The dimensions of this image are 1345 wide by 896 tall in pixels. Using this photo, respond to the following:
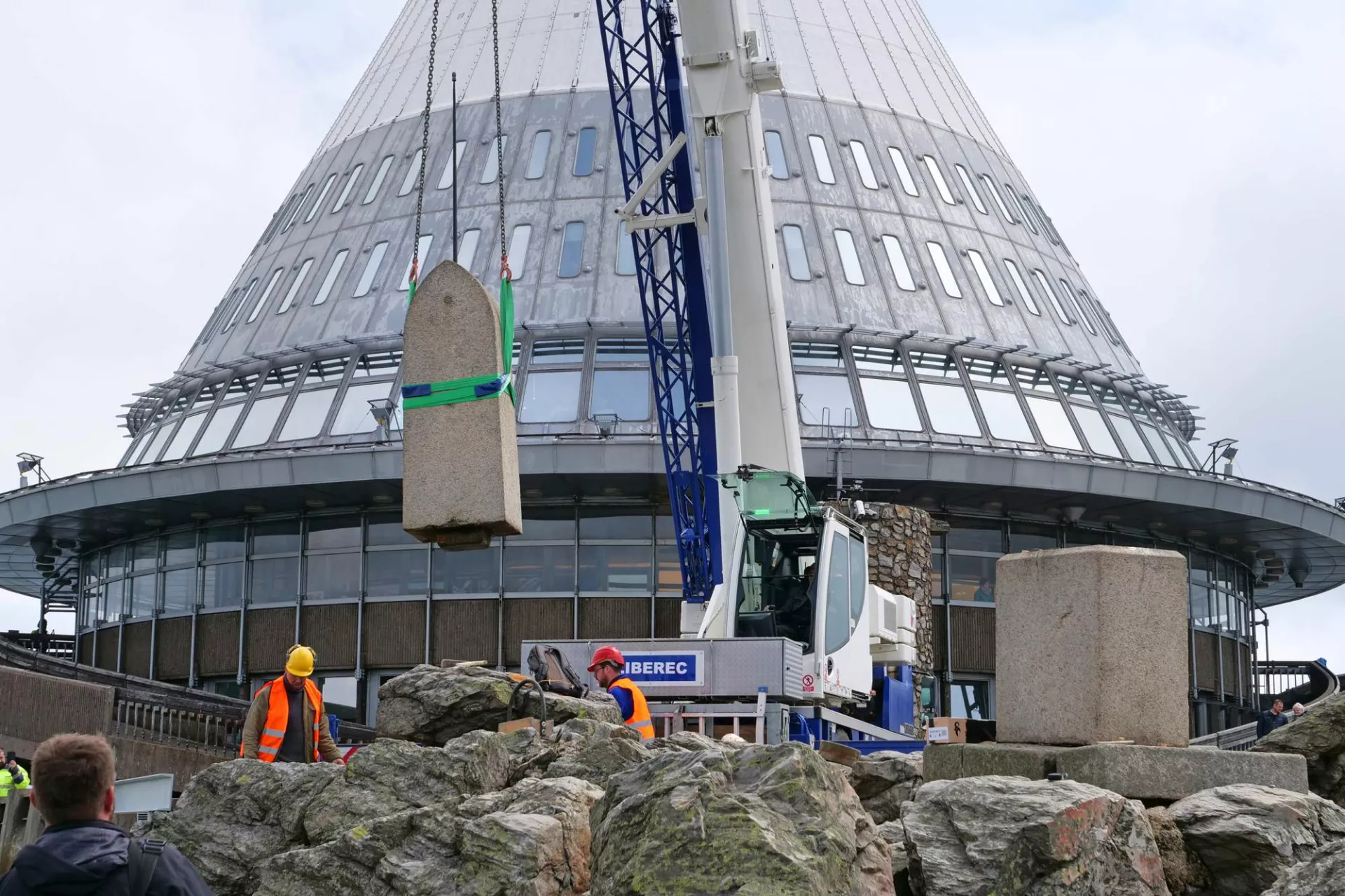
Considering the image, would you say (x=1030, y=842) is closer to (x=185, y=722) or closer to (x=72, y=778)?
(x=72, y=778)

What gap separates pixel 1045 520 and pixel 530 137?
15469mm

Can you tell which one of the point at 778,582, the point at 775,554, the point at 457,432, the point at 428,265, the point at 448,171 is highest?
the point at 448,171

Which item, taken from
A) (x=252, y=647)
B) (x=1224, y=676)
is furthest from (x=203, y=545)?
(x=1224, y=676)

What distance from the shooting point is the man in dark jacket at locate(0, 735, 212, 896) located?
18.6 feet

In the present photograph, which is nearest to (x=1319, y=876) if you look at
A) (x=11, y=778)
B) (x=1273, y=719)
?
(x=11, y=778)

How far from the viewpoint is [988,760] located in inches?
509

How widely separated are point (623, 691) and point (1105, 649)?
17.3ft

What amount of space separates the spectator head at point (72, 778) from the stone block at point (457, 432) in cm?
867

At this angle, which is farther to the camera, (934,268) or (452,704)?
(934,268)

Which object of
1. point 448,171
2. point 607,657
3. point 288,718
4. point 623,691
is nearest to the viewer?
point 288,718

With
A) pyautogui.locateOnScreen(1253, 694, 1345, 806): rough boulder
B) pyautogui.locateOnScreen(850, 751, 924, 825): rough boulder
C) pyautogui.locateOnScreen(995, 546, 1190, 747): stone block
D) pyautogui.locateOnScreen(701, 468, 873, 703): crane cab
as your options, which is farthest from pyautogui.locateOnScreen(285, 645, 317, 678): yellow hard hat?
pyautogui.locateOnScreen(701, 468, 873, 703): crane cab

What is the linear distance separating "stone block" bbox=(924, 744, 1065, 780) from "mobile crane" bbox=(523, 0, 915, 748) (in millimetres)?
6690

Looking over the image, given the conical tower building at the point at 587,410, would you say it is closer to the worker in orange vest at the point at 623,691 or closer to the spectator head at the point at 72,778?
the worker in orange vest at the point at 623,691

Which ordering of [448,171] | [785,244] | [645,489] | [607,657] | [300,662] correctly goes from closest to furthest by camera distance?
1. [300,662]
2. [607,657]
3. [645,489]
4. [785,244]
5. [448,171]
